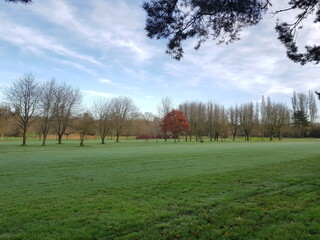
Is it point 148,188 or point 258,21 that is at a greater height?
point 258,21

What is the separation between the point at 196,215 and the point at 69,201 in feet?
10.7

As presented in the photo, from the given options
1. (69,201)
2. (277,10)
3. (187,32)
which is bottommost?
(69,201)

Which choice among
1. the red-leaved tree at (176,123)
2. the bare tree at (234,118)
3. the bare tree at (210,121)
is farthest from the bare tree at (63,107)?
the bare tree at (234,118)

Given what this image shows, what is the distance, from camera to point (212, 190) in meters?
6.68

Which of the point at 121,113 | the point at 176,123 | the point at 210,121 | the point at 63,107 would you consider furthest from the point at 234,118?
the point at 63,107

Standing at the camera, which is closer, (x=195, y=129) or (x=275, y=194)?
(x=275, y=194)

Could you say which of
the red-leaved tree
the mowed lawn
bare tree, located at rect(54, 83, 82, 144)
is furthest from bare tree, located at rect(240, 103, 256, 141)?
the mowed lawn

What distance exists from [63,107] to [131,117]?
1951 centimetres

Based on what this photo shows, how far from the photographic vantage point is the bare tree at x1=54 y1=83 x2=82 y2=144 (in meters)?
43.6

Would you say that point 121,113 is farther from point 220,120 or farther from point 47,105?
point 220,120

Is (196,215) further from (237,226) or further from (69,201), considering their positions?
(69,201)

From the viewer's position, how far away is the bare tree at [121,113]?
177ft

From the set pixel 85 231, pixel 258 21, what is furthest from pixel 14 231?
pixel 258 21

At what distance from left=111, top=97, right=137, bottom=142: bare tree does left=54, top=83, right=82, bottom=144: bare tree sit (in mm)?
10356
